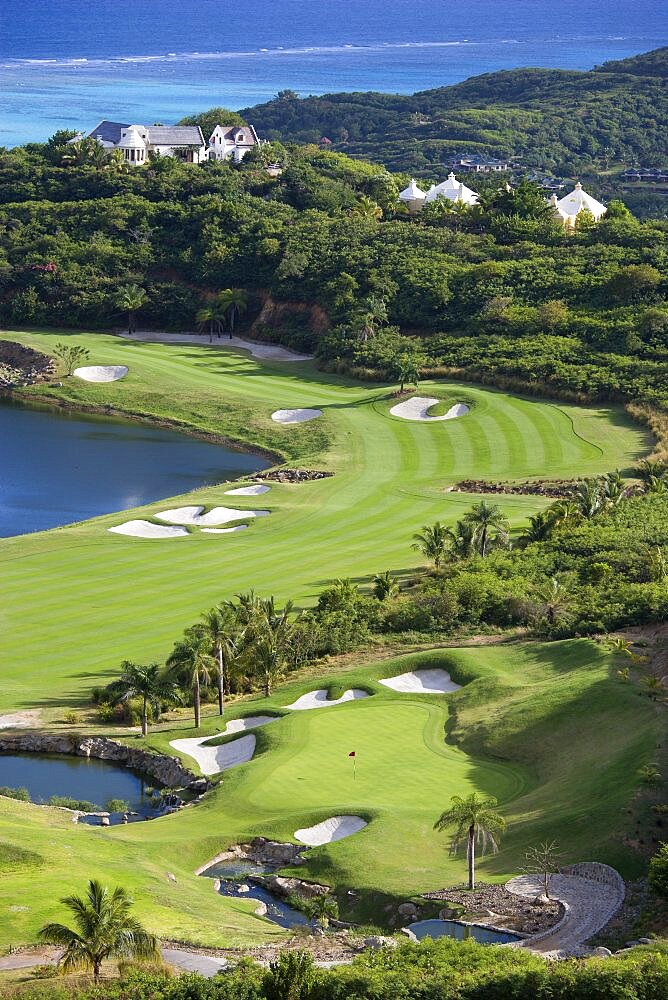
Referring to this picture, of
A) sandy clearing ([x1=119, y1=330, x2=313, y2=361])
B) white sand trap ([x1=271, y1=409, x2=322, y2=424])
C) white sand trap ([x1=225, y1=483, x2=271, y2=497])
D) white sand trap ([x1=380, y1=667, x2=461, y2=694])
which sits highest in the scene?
sandy clearing ([x1=119, y1=330, x2=313, y2=361])

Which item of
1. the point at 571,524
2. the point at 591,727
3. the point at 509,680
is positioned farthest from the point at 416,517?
the point at 591,727

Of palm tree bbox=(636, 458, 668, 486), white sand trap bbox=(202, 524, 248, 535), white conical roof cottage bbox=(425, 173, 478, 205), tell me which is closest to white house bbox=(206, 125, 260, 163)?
white conical roof cottage bbox=(425, 173, 478, 205)

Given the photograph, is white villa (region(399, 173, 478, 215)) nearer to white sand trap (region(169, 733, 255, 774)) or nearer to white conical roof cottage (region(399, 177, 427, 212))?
white conical roof cottage (region(399, 177, 427, 212))

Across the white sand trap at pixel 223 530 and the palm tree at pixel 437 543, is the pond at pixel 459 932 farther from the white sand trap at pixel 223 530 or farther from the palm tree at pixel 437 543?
the white sand trap at pixel 223 530

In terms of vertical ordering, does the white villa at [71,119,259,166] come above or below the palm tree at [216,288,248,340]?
above

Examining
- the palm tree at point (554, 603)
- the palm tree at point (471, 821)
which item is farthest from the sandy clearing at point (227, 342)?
the palm tree at point (471, 821)

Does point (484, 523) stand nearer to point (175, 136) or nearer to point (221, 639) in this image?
point (221, 639)
